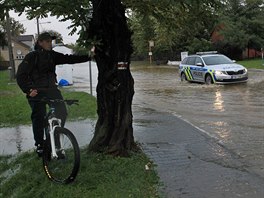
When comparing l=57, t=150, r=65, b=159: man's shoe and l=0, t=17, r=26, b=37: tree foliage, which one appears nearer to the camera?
l=57, t=150, r=65, b=159: man's shoe

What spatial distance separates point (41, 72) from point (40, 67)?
0.08 m

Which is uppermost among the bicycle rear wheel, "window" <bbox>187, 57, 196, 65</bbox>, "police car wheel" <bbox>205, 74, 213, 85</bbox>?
"window" <bbox>187, 57, 196, 65</bbox>

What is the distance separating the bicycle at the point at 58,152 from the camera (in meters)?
5.83

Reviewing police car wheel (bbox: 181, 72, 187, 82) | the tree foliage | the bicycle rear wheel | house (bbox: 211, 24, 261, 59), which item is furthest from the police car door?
house (bbox: 211, 24, 261, 59)

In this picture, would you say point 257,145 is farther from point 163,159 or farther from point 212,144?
point 163,159

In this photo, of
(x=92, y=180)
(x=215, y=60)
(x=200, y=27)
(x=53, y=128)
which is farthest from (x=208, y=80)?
(x=92, y=180)

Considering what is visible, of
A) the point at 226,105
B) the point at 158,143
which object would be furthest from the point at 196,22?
the point at 226,105

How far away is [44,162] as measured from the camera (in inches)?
245

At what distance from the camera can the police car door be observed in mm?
23703

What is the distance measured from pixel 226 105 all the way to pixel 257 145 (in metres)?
6.47

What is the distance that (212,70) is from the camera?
22688 mm

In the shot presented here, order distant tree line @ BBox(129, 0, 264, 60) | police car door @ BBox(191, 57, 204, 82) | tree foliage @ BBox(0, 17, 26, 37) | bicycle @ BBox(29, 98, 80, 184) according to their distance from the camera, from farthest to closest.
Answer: police car door @ BBox(191, 57, 204, 82) → tree foliage @ BBox(0, 17, 26, 37) → distant tree line @ BBox(129, 0, 264, 60) → bicycle @ BBox(29, 98, 80, 184)

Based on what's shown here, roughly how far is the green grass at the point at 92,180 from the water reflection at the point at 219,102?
6.96 metres

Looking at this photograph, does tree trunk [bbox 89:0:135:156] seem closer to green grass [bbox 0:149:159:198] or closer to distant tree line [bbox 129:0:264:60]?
green grass [bbox 0:149:159:198]
